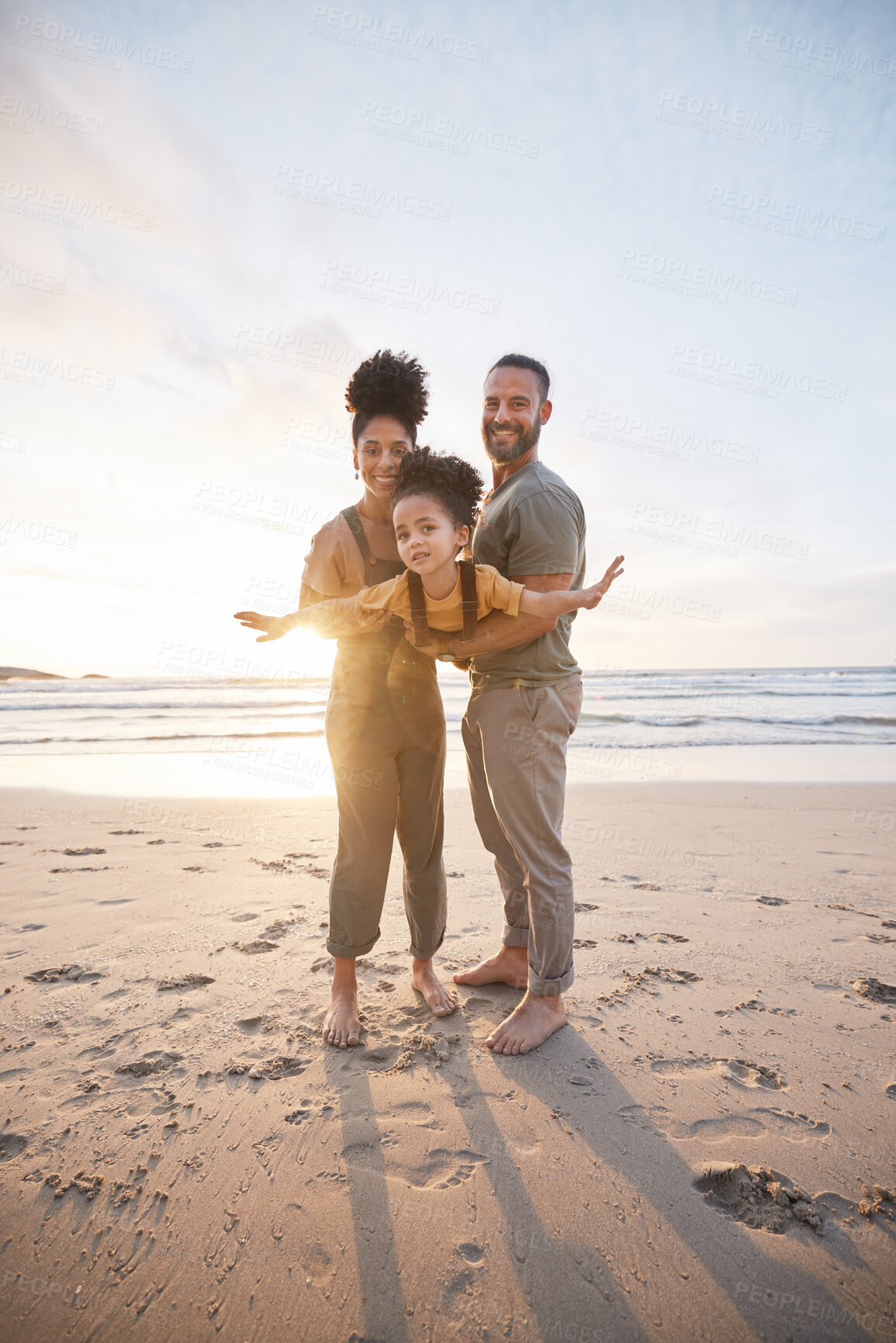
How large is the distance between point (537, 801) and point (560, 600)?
81 centimetres

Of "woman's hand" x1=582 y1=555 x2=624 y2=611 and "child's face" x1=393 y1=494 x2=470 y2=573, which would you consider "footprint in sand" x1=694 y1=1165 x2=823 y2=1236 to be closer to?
"woman's hand" x1=582 y1=555 x2=624 y2=611

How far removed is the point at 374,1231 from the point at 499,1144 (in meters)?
0.47

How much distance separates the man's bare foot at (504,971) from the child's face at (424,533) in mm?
1897

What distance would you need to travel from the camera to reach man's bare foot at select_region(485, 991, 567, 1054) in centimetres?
236

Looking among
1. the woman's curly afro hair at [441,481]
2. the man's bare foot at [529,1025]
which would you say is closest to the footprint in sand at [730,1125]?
the man's bare foot at [529,1025]

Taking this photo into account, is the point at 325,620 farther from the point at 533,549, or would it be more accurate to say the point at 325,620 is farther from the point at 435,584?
the point at 533,549

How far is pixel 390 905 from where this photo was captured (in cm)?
382

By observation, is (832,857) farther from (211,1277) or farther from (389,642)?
(211,1277)

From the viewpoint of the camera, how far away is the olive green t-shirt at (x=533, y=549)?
2.37 metres

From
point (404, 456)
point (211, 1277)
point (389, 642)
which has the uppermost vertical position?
point (404, 456)

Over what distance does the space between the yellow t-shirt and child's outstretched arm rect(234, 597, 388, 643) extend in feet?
0.12

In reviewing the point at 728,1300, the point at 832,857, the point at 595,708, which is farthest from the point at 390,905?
the point at 595,708

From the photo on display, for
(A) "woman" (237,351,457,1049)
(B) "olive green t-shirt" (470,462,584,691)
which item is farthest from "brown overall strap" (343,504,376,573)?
(B) "olive green t-shirt" (470,462,584,691)

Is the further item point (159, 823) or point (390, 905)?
point (159, 823)
